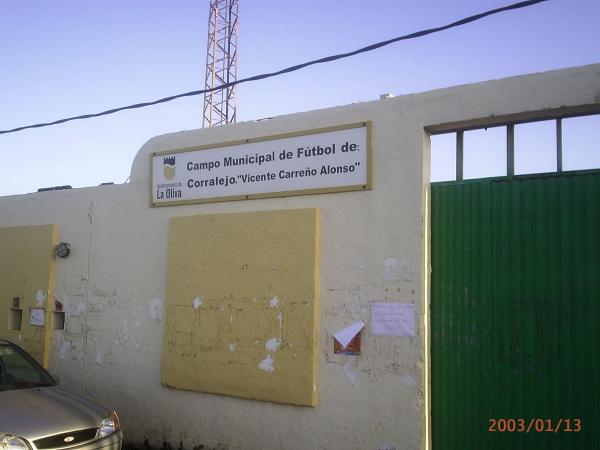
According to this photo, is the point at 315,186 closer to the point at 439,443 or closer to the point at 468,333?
the point at 468,333

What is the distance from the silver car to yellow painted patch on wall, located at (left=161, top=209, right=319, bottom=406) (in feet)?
4.47

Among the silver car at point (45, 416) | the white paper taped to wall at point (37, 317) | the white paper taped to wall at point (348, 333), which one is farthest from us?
the white paper taped to wall at point (37, 317)

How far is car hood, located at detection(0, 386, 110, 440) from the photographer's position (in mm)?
4934

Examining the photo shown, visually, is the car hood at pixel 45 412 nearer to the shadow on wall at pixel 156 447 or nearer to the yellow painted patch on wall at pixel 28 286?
the shadow on wall at pixel 156 447

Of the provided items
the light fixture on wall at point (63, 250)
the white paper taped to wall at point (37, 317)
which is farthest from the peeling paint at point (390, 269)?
the white paper taped to wall at point (37, 317)

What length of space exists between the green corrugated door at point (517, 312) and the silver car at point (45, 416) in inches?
131

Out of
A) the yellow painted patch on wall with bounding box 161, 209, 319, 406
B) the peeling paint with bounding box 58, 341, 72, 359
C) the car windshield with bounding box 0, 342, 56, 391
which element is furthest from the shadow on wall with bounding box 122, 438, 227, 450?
the peeling paint with bounding box 58, 341, 72, 359

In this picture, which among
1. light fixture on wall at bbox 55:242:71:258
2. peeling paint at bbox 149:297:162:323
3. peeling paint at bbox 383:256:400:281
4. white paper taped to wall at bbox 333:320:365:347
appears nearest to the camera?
peeling paint at bbox 383:256:400:281

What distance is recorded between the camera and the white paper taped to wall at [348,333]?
5918 millimetres

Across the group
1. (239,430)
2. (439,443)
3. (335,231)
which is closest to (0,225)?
(239,430)

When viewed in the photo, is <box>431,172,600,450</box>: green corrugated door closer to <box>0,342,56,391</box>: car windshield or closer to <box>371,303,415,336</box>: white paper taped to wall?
<box>371,303,415,336</box>: white paper taped to wall

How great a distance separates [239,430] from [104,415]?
1.62 metres

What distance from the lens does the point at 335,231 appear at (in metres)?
6.23
